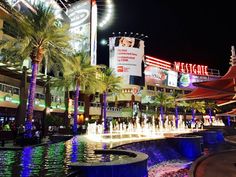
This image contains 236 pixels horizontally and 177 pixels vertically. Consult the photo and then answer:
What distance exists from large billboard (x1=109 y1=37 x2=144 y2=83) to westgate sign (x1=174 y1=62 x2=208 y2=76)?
82.8ft

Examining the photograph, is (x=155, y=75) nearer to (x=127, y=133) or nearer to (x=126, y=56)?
(x=126, y=56)

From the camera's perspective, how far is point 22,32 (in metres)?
21.5

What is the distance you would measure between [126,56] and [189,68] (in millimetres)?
36971

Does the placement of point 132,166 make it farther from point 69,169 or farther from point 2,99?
point 2,99

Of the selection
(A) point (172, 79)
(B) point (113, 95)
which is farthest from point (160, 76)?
(B) point (113, 95)

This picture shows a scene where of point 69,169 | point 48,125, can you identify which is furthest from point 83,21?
point 69,169

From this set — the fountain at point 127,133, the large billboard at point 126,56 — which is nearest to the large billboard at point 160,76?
the large billboard at point 126,56

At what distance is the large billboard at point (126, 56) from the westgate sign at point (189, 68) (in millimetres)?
25252

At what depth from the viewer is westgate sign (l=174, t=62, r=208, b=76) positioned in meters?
116

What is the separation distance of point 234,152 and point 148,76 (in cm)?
9138

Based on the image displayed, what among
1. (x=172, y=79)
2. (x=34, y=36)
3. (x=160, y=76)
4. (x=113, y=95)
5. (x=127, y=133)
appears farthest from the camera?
(x=172, y=79)

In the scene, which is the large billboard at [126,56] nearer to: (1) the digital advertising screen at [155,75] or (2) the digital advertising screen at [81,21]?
(1) the digital advertising screen at [155,75]

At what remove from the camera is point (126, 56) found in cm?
9394

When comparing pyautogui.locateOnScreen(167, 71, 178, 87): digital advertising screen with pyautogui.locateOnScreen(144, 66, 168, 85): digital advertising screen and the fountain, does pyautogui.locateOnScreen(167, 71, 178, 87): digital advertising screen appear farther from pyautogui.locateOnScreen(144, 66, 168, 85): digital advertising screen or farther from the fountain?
the fountain
